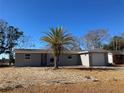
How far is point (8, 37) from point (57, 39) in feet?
65.8

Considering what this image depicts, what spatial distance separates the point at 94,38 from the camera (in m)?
56.8

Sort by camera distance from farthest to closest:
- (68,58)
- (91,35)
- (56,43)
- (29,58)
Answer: (91,35)
(68,58)
(29,58)
(56,43)

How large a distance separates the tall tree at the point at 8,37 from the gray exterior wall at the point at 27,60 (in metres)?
10.3

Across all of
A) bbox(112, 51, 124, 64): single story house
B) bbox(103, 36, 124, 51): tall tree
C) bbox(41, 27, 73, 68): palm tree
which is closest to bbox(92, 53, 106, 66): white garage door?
bbox(112, 51, 124, 64): single story house

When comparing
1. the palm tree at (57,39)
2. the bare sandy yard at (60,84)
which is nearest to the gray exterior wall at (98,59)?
the palm tree at (57,39)

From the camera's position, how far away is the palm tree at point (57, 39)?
24406 millimetres

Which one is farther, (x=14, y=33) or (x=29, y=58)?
(x=14, y=33)

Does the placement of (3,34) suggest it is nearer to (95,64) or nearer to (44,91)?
(95,64)

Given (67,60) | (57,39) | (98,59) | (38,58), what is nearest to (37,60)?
(38,58)

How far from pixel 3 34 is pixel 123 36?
34.8 m

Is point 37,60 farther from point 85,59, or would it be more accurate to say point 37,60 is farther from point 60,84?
point 60,84

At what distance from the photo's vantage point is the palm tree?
24.4 meters

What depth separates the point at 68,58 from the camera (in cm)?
3484

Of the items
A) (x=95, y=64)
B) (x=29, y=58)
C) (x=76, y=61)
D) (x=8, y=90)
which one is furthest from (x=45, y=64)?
(x=8, y=90)
